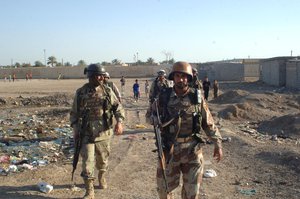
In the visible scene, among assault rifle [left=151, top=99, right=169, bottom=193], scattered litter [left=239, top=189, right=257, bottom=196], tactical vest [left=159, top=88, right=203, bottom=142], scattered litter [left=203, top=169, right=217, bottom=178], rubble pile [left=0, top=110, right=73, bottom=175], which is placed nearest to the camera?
assault rifle [left=151, top=99, right=169, bottom=193]

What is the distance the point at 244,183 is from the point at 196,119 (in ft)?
9.10

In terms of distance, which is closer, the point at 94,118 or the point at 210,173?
the point at 94,118

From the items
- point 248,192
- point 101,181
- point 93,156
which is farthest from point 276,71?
point 93,156

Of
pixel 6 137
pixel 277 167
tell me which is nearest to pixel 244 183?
pixel 277 167

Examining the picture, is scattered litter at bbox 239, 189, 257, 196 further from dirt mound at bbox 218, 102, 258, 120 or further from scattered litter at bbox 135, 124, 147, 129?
dirt mound at bbox 218, 102, 258, 120

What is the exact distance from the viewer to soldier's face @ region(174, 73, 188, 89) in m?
4.12

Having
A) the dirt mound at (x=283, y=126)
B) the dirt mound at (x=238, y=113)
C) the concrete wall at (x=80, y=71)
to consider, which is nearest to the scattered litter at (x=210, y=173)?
the dirt mound at (x=283, y=126)

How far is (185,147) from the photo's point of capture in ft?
13.6

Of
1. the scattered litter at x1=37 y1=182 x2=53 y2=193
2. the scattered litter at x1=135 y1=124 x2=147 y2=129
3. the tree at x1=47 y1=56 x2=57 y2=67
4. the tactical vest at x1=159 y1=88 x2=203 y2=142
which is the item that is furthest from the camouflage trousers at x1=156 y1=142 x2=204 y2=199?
the tree at x1=47 y1=56 x2=57 y2=67

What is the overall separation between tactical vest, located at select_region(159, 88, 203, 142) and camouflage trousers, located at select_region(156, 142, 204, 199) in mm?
105

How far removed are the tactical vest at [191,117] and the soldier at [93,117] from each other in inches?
54.2

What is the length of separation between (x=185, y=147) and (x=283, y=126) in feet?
29.9

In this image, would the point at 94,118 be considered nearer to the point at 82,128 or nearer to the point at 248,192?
the point at 82,128

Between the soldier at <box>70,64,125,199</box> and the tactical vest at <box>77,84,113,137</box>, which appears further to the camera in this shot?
the tactical vest at <box>77,84,113,137</box>
